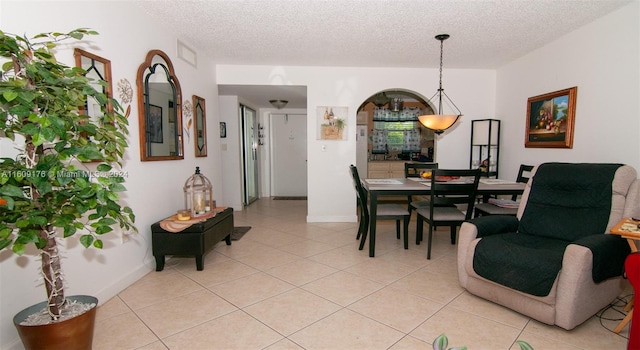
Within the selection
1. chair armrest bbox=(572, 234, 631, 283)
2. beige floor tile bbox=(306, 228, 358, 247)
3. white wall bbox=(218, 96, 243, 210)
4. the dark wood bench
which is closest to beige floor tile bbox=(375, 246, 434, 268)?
Result: beige floor tile bbox=(306, 228, 358, 247)

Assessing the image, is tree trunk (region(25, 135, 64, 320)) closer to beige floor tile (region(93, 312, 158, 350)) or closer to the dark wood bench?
beige floor tile (region(93, 312, 158, 350))

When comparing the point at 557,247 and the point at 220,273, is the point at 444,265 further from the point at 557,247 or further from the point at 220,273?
the point at 220,273

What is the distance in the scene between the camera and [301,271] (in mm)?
2664

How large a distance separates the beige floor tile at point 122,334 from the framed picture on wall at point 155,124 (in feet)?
4.90

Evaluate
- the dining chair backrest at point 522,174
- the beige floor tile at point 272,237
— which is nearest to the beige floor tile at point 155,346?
the beige floor tile at point 272,237

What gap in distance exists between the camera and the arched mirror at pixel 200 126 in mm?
3584

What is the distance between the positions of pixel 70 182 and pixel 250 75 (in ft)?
11.1

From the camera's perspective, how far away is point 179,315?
6.40ft

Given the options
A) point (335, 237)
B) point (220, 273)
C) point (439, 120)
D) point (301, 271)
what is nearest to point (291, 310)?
point (301, 271)

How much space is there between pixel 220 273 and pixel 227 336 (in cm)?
96

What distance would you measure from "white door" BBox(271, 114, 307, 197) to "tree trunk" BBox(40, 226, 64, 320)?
546cm

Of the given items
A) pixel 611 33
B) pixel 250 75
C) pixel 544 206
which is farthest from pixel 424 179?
pixel 250 75

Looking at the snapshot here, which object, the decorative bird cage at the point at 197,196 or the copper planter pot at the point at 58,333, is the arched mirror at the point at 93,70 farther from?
the copper planter pot at the point at 58,333

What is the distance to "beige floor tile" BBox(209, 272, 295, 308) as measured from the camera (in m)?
2.16
